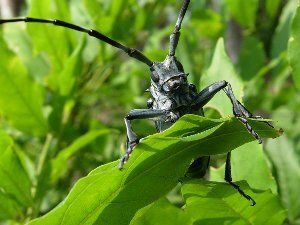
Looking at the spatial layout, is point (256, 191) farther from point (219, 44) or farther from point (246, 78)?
point (246, 78)

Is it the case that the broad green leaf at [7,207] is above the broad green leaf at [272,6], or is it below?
below

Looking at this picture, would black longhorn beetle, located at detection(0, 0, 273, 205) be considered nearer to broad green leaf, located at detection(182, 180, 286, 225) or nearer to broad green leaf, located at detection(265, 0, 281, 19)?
broad green leaf, located at detection(182, 180, 286, 225)

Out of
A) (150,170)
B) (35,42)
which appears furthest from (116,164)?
(35,42)

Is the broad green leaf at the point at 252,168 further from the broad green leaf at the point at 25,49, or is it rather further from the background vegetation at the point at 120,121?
the broad green leaf at the point at 25,49

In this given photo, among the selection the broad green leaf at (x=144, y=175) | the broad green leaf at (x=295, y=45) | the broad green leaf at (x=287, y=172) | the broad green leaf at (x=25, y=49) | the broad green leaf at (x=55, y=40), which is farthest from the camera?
the broad green leaf at (x=25, y=49)

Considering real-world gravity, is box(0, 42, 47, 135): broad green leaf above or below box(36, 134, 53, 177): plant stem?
above

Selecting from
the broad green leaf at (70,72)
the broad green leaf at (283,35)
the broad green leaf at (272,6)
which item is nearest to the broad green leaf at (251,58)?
the broad green leaf at (283,35)

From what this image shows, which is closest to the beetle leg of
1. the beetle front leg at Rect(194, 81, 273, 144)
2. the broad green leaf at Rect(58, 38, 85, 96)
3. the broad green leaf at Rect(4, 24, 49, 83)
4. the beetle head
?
the beetle front leg at Rect(194, 81, 273, 144)
